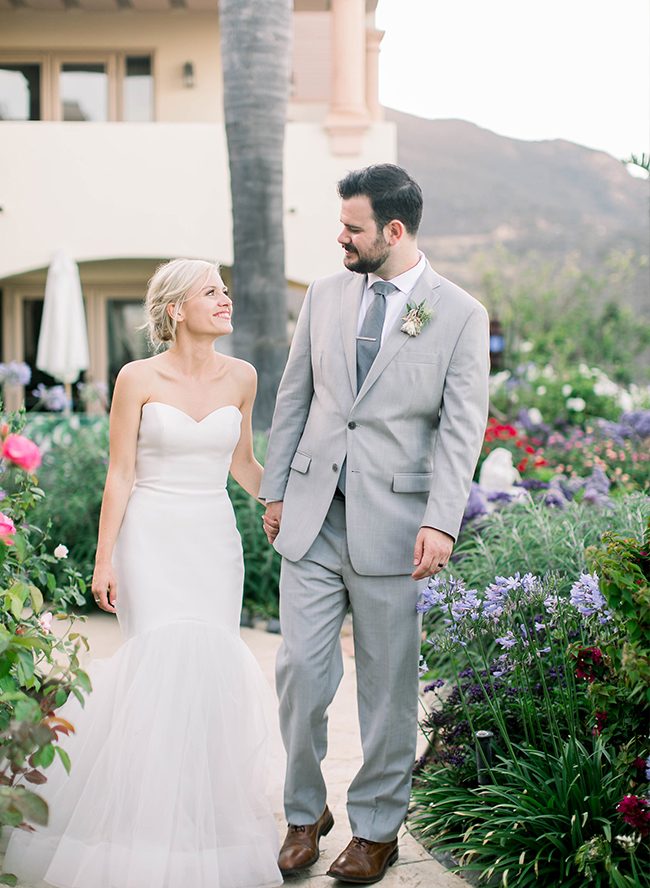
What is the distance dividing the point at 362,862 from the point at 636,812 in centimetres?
86

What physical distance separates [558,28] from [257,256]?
3532cm

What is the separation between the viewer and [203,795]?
8.35ft

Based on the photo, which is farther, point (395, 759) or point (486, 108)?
point (486, 108)

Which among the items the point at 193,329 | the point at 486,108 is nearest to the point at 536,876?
the point at 193,329

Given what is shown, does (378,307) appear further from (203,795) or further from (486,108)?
(486,108)

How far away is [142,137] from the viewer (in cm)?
1088

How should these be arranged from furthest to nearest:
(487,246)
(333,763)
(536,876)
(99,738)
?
(487,246)
(333,763)
(99,738)
(536,876)

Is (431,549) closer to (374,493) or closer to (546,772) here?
(374,493)

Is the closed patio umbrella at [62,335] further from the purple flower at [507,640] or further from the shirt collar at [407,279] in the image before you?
the purple flower at [507,640]

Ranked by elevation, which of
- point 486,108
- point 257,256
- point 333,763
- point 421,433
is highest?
point 486,108

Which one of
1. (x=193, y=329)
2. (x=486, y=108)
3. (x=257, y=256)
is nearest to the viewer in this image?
(x=193, y=329)

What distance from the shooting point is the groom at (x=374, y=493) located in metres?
2.61

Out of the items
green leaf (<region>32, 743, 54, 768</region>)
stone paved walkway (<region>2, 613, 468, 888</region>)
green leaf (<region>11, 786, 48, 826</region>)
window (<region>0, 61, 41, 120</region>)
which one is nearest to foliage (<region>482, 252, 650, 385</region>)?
window (<region>0, 61, 41, 120</region>)

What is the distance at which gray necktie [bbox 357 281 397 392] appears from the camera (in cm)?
266
